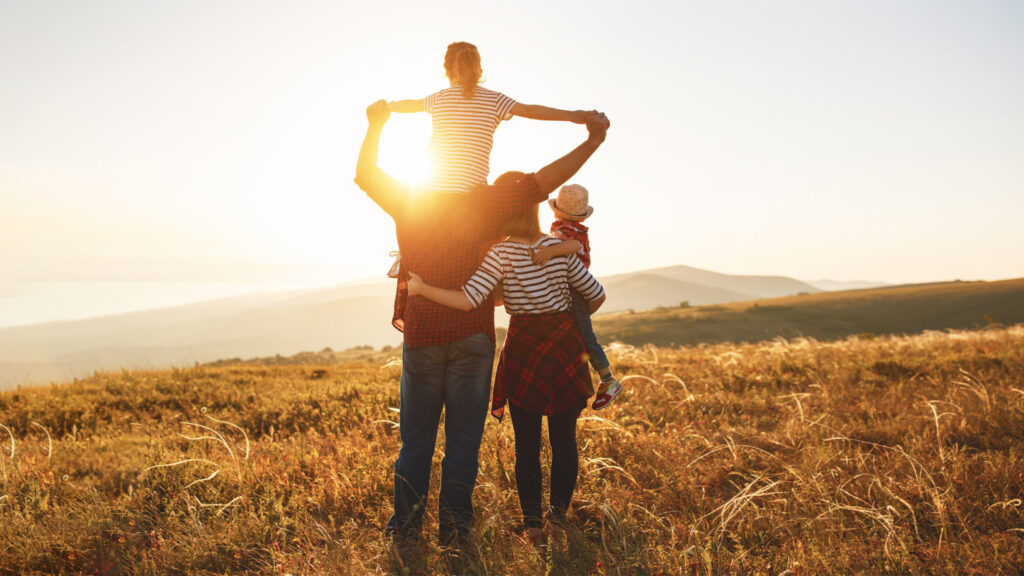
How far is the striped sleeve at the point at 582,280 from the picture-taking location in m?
3.76

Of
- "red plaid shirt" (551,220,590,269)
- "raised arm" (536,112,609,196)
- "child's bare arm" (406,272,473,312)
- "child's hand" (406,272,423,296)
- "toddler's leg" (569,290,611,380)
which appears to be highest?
"raised arm" (536,112,609,196)

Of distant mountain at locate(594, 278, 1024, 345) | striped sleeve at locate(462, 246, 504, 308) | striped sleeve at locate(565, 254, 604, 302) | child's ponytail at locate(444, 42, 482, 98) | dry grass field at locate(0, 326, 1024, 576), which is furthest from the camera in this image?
distant mountain at locate(594, 278, 1024, 345)

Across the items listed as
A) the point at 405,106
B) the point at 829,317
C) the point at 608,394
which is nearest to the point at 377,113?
the point at 405,106

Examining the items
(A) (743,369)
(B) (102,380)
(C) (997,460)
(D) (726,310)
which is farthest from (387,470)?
(D) (726,310)

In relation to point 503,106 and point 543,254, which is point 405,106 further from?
point 543,254

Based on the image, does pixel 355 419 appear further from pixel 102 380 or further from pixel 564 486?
pixel 102 380

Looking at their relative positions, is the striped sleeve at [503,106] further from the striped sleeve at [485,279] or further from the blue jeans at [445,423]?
the blue jeans at [445,423]

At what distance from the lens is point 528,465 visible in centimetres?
384

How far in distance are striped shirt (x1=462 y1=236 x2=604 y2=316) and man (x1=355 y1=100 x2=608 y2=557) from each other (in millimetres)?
142

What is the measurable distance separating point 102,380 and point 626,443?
1060cm

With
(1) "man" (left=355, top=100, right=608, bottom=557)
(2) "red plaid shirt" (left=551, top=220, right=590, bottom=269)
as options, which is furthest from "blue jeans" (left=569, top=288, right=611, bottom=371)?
(1) "man" (left=355, top=100, right=608, bottom=557)

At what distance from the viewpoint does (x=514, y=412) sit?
12.5 feet

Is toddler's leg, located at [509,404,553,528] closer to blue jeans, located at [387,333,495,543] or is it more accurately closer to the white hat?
blue jeans, located at [387,333,495,543]

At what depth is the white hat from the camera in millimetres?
3766
